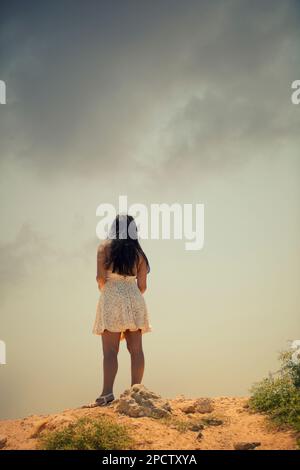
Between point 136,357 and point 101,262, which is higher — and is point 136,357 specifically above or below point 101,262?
below

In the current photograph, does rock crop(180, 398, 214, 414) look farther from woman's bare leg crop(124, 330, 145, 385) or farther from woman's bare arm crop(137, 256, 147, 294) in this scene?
woman's bare arm crop(137, 256, 147, 294)

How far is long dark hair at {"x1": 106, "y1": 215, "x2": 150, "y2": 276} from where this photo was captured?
26.3ft

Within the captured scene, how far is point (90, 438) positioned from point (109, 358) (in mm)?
2131

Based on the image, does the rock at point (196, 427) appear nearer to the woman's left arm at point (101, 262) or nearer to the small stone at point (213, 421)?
the small stone at point (213, 421)

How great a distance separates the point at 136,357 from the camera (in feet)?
26.2

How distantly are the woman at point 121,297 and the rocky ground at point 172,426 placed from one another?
882 mm

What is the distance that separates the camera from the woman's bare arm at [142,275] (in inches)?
331

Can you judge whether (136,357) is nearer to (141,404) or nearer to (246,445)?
(141,404)

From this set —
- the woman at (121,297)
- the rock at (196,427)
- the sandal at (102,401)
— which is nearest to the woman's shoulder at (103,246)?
the woman at (121,297)

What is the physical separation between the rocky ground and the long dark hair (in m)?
2.19

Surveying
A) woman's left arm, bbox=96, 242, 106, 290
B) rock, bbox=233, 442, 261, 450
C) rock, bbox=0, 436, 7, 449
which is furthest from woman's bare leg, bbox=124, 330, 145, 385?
rock, bbox=233, 442, 261, 450

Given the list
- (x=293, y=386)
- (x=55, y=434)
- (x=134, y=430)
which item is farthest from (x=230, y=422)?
(x=55, y=434)

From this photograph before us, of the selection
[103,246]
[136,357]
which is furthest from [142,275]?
[136,357]
